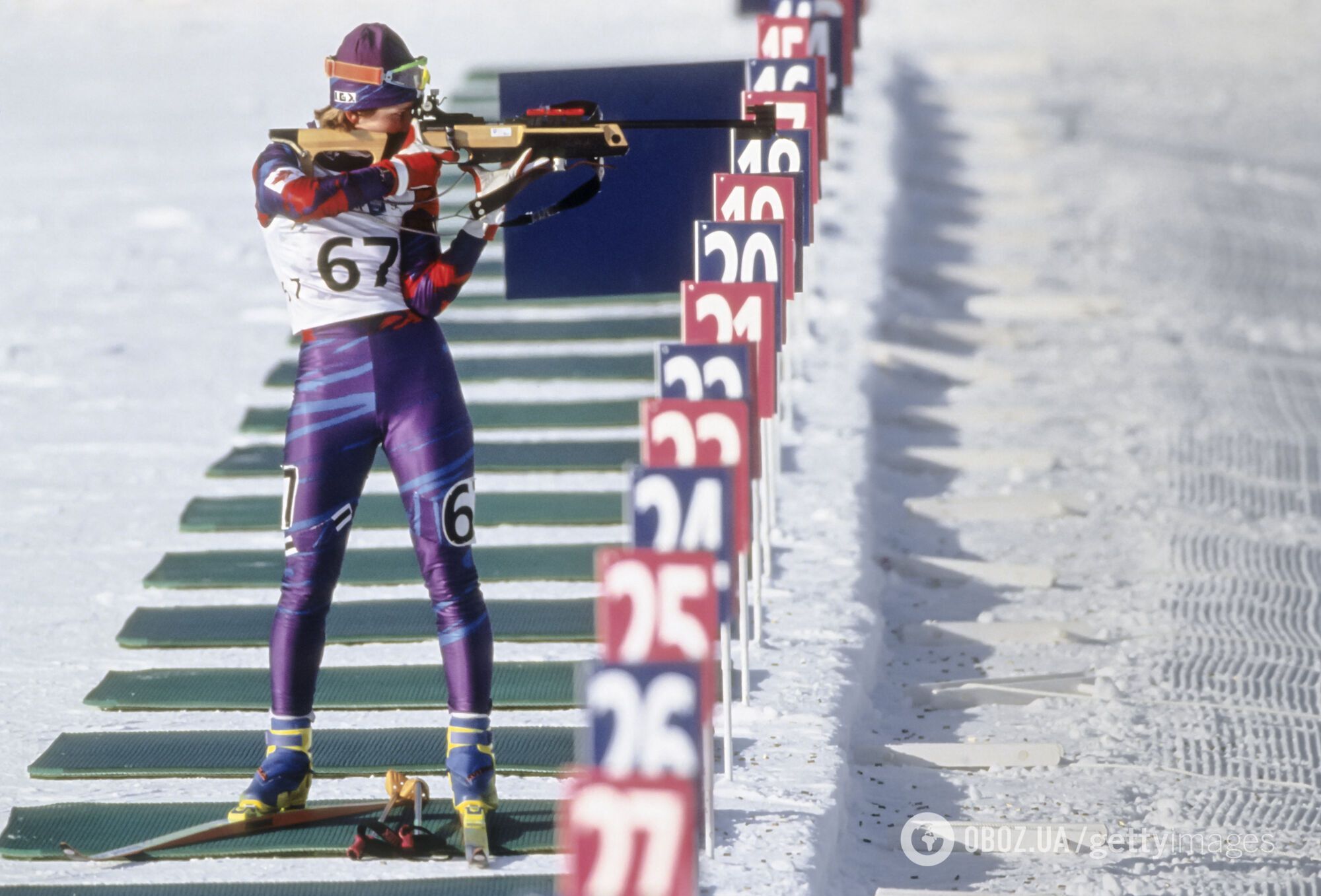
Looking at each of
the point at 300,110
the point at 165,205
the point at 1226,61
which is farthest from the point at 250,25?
the point at 1226,61

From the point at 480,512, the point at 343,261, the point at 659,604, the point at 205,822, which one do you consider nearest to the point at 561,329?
the point at 480,512

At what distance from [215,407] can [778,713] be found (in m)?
3.98

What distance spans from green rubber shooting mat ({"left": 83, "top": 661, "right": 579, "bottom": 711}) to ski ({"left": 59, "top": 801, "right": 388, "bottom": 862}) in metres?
0.83

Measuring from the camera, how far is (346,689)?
228 inches

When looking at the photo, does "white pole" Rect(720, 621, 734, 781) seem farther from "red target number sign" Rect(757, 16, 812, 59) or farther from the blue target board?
"red target number sign" Rect(757, 16, 812, 59)

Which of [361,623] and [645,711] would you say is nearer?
[645,711]

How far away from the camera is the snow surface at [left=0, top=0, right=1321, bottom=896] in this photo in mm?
5246

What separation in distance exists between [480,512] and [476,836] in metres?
2.74

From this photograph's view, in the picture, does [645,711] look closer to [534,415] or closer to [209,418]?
[534,415]

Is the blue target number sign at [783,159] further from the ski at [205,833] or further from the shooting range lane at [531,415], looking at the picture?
the ski at [205,833]

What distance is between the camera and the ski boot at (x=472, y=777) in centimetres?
463

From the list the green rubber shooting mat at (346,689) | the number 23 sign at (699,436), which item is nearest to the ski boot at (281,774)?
the green rubber shooting mat at (346,689)

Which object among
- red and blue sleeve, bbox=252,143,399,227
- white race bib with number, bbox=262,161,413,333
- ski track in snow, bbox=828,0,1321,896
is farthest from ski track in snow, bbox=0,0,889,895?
red and blue sleeve, bbox=252,143,399,227

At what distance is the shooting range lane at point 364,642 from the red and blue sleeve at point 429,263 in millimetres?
1327
